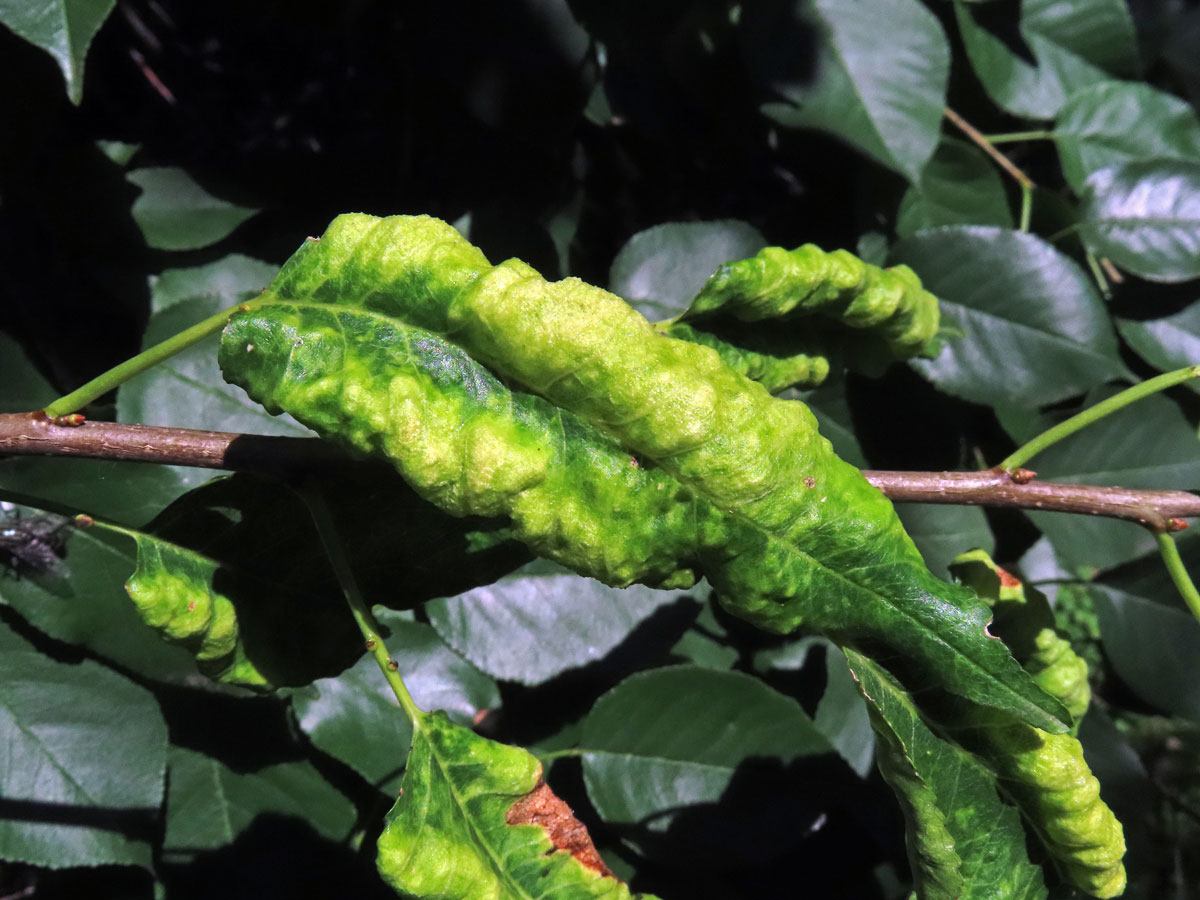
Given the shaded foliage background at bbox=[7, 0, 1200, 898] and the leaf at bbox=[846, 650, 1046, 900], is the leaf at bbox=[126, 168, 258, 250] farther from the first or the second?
the leaf at bbox=[846, 650, 1046, 900]

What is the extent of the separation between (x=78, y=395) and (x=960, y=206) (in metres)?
1.30

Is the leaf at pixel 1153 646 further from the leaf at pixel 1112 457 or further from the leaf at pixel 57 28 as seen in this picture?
the leaf at pixel 57 28

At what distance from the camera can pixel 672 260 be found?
134cm

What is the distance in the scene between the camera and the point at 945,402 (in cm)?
146

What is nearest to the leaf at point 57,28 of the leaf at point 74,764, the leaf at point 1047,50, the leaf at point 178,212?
the leaf at point 178,212

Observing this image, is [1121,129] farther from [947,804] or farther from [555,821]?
[555,821]

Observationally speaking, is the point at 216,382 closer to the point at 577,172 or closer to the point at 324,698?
the point at 324,698

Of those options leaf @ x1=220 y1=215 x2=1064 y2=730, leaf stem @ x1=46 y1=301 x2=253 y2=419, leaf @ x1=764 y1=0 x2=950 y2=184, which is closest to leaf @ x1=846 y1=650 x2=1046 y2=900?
leaf @ x1=220 y1=215 x2=1064 y2=730

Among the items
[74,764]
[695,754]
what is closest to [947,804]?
[695,754]

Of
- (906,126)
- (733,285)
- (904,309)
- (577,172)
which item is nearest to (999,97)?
(906,126)

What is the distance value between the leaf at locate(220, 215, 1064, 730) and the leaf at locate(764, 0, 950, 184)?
78 cm

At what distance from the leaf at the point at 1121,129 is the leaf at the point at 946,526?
2.07 feet

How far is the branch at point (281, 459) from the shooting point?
29.6 inches

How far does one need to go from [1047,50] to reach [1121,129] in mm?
191
